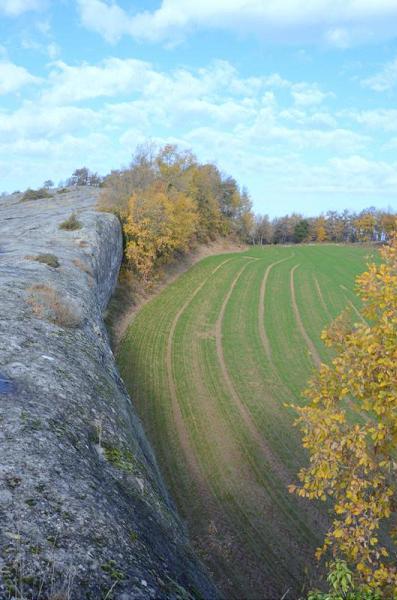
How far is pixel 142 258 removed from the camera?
4759 cm

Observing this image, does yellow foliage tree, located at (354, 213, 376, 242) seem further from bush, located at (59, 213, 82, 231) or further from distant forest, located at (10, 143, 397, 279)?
bush, located at (59, 213, 82, 231)

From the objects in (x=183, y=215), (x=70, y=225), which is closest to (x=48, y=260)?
(x=70, y=225)

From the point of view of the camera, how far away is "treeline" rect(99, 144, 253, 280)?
156 ft

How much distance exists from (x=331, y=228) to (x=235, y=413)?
410 feet

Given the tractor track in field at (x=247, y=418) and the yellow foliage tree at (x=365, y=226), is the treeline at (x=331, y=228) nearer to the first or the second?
the yellow foliage tree at (x=365, y=226)

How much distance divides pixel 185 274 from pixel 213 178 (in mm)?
37780

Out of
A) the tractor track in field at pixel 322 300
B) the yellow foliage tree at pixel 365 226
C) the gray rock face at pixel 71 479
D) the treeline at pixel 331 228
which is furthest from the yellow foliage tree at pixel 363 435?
the yellow foliage tree at pixel 365 226

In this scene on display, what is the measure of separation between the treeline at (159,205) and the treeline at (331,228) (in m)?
52.7

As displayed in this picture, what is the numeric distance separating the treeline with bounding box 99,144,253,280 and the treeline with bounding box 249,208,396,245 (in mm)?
52702

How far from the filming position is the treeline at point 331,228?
5221 inches

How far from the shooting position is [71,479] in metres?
7.74

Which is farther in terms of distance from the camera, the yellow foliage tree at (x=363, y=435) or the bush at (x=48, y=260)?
the bush at (x=48, y=260)

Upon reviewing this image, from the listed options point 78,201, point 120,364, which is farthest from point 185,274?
point 120,364

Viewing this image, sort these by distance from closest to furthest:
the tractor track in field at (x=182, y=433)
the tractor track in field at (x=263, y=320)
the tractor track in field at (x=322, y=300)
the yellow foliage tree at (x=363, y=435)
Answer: the yellow foliage tree at (x=363, y=435)
the tractor track in field at (x=182, y=433)
the tractor track in field at (x=263, y=320)
the tractor track in field at (x=322, y=300)
